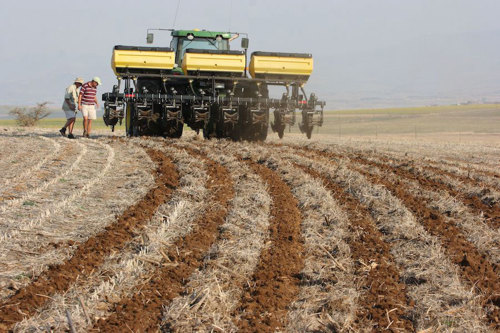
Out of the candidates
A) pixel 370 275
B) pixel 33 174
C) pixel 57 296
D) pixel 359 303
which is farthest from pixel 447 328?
pixel 33 174

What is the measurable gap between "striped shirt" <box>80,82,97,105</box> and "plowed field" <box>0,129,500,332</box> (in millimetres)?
5980

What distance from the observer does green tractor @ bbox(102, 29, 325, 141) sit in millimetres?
16281

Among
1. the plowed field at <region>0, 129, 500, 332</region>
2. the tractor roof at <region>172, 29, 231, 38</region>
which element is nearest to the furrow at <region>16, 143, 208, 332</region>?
the plowed field at <region>0, 129, 500, 332</region>

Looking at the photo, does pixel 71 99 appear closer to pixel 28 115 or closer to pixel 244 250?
pixel 244 250

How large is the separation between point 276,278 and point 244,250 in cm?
72

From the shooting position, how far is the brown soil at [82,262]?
4.38 m

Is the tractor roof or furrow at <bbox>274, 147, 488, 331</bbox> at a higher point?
the tractor roof

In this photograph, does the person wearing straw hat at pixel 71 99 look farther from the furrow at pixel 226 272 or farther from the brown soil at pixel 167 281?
the brown soil at pixel 167 281

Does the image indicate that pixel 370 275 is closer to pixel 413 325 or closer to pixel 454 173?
pixel 413 325

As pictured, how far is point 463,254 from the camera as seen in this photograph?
5.96 metres

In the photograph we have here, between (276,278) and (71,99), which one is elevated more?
(71,99)

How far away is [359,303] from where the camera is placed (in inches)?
184

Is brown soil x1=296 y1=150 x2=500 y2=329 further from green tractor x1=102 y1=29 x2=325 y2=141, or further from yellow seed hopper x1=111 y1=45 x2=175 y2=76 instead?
yellow seed hopper x1=111 y1=45 x2=175 y2=76

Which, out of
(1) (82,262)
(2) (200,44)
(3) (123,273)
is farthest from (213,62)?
(3) (123,273)
